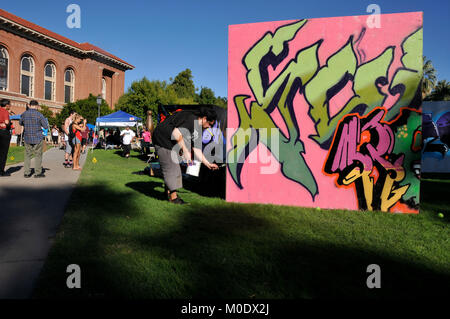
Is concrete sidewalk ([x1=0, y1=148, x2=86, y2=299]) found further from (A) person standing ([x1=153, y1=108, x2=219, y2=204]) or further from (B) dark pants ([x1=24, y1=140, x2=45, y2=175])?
(A) person standing ([x1=153, y1=108, x2=219, y2=204])

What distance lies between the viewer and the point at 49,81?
44375 millimetres

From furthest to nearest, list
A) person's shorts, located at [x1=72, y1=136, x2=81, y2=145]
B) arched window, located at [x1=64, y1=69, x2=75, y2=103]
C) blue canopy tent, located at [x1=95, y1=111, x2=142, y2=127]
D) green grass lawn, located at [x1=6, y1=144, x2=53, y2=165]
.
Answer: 1. arched window, located at [x1=64, y1=69, x2=75, y2=103]
2. blue canopy tent, located at [x1=95, y1=111, x2=142, y2=127]
3. green grass lawn, located at [x1=6, y1=144, x2=53, y2=165]
4. person's shorts, located at [x1=72, y1=136, x2=81, y2=145]

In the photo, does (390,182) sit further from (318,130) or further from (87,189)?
(87,189)

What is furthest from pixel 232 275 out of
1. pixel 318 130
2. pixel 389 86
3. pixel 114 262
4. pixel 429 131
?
pixel 429 131

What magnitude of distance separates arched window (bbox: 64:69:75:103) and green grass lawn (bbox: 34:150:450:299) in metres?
48.2

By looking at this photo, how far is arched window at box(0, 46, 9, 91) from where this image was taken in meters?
36.9

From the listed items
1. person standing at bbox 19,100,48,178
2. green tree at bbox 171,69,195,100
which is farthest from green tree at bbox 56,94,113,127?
person standing at bbox 19,100,48,178

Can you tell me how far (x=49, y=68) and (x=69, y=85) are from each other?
397cm

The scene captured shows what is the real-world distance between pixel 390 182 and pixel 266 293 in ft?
12.6

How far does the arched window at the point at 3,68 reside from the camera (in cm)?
3694

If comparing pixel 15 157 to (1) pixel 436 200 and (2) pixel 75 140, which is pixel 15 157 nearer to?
(2) pixel 75 140

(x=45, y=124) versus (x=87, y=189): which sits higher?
(x=45, y=124)

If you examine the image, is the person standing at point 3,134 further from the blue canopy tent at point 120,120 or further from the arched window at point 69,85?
the arched window at point 69,85
